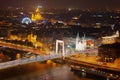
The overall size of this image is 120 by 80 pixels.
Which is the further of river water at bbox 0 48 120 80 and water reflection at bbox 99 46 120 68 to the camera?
water reflection at bbox 99 46 120 68

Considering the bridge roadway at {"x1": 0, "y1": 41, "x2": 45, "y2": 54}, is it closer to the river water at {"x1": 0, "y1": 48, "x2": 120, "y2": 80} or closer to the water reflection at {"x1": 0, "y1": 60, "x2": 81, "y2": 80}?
the river water at {"x1": 0, "y1": 48, "x2": 120, "y2": 80}

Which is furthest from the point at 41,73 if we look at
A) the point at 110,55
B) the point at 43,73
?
the point at 110,55

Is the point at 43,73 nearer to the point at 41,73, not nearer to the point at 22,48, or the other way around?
the point at 41,73

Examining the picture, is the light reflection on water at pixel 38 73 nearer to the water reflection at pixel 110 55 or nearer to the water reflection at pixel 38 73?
the water reflection at pixel 38 73

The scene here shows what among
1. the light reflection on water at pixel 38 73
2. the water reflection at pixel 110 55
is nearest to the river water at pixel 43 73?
the light reflection on water at pixel 38 73

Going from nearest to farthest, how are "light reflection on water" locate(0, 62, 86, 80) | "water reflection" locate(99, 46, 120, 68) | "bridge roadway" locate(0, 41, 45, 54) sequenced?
"light reflection on water" locate(0, 62, 86, 80)
"water reflection" locate(99, 46, 120, 68)
"bridge roadway" locate(0, 41, 45, 54)

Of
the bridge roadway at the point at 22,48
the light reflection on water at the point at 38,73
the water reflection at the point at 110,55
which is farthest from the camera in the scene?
the bridge roadway at the point at 22,48

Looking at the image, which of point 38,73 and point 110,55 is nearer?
point 38,73

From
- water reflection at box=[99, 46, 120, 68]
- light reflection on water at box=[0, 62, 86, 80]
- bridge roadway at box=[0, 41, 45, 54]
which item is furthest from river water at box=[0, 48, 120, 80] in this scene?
bridge roadway at box=[0, 41, 45, 54]

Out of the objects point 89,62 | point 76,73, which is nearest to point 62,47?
point 89,62

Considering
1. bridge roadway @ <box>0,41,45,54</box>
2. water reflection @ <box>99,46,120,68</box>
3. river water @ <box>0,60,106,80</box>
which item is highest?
bridge roadway @ <box>0,41,45,54</box>

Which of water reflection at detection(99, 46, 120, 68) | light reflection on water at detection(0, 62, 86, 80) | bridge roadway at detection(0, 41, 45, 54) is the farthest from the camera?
bridge roadway at detection(0, 41, 45, 54)
